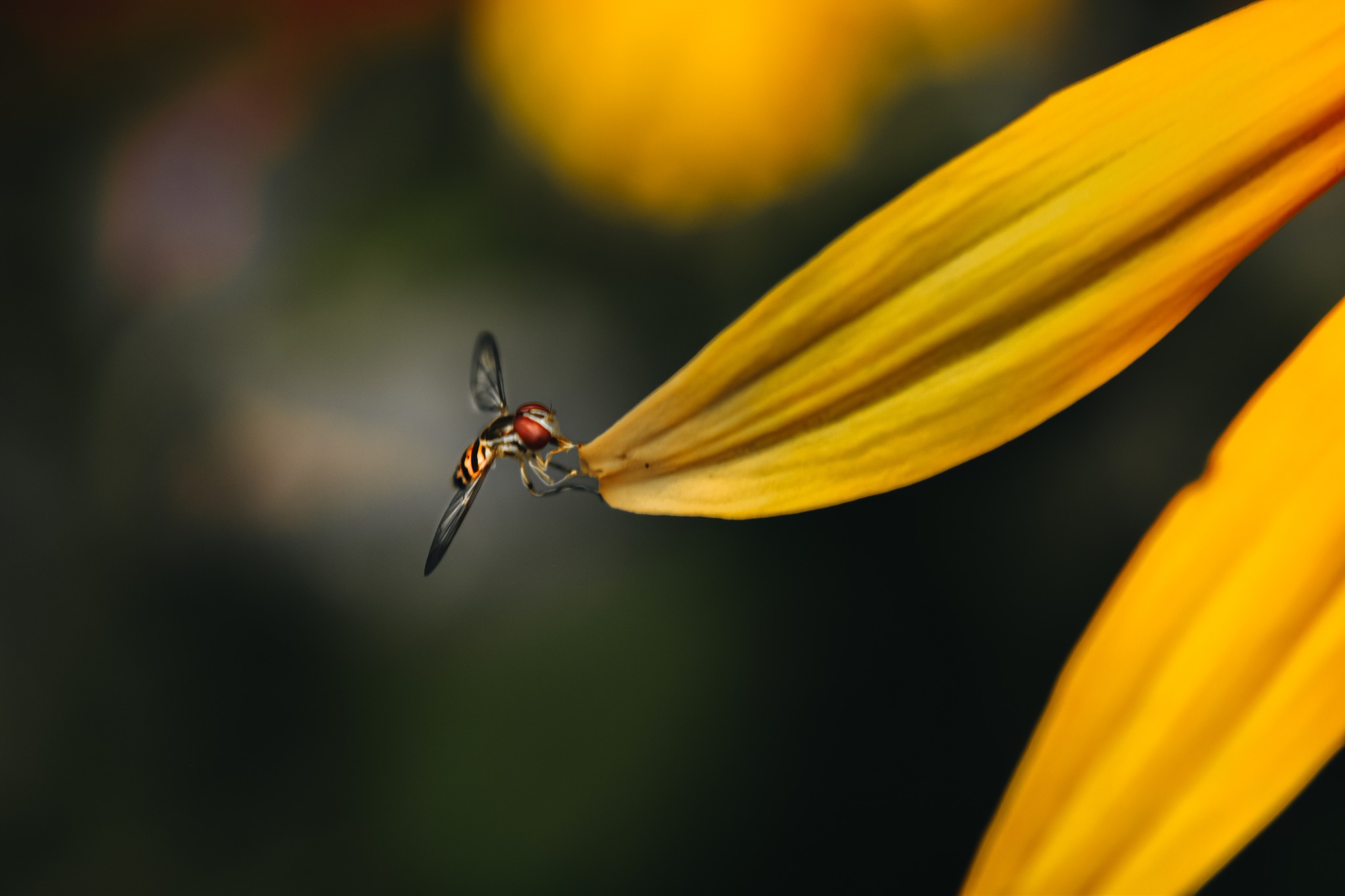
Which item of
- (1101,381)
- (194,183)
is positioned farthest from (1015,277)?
(194,183)

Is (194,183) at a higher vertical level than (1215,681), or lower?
higher

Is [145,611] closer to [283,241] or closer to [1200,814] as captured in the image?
[283,241]

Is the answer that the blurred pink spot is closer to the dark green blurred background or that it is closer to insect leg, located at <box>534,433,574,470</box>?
the dark green blurred background

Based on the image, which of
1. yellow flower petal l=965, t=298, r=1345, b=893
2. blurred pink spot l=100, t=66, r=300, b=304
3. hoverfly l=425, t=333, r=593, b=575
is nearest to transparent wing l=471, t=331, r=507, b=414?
hoverfly l=425, t=333, r=593, b=575

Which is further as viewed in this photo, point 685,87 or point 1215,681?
point 685,87

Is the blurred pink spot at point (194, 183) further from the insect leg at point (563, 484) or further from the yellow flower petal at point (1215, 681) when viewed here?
the yellow flower petal at point (1215, 681)

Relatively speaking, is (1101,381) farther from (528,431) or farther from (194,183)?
(194,183)

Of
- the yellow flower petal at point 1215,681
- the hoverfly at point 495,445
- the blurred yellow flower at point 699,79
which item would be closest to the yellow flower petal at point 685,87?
the blurred yellow flower at point 699,79

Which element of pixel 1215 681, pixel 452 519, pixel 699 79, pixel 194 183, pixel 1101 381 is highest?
pixel 194 183
